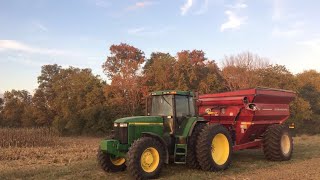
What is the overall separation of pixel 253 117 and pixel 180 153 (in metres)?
3.34

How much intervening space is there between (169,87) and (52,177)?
2326cm

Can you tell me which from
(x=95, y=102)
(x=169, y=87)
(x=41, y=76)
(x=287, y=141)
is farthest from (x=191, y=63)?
(x=41, y=76)

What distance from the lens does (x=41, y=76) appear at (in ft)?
178

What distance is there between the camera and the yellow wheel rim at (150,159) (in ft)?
30.4

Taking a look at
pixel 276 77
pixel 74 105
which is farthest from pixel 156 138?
pixel 74 105

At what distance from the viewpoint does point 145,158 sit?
9.29 m

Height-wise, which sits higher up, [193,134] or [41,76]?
[41,76]

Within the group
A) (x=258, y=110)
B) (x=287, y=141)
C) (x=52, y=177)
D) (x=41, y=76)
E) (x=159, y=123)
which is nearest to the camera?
(x=52, y=177)

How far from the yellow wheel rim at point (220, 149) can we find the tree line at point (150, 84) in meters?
20.8

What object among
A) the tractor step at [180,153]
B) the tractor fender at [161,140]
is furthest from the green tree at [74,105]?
A: the tractor fender at [161,140]

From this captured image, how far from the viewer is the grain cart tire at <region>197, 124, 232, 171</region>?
10.2m

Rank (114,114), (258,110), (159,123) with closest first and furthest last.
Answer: (159,123)
(258,110)
(114,114)

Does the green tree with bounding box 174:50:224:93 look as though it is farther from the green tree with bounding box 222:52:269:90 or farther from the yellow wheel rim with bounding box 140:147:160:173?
the yellow wheel rim with bounding box 140:147:160:173

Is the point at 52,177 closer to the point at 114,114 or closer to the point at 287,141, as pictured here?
the point at 287,141
